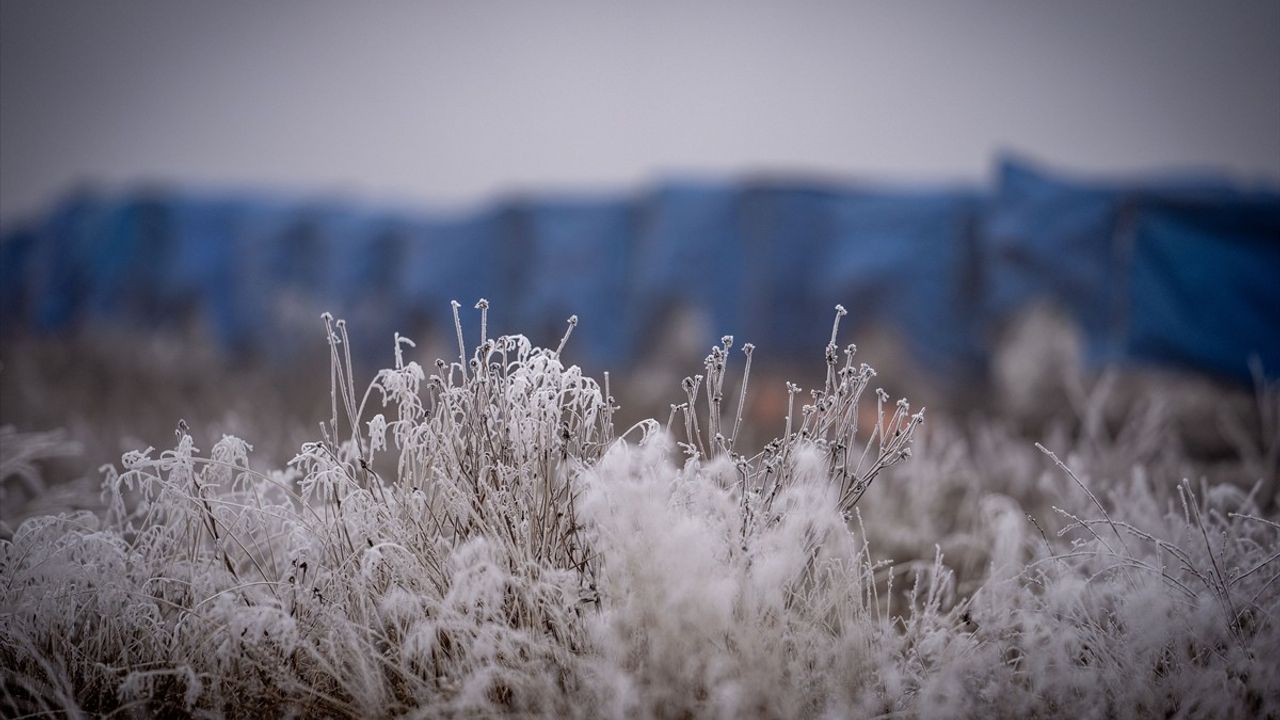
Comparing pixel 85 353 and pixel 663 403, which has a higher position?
pixel 85 353

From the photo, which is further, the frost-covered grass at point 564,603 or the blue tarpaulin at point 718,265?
the blue tarpaulin at point 718,265

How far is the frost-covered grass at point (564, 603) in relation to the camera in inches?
58.3

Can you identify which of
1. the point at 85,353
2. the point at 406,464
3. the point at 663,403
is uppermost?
the point at 406,464

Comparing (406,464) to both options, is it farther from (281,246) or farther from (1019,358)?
(281,246)

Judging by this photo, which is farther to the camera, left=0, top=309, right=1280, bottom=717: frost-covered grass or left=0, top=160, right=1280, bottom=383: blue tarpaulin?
left=0, top=160, right=1280, bottom=383: blue tarpaulin

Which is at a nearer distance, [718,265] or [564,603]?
[564,603]

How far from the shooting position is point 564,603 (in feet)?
5.21

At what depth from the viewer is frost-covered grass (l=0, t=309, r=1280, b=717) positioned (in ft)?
4.86

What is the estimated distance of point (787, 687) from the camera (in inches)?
58.4

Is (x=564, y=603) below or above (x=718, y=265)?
below

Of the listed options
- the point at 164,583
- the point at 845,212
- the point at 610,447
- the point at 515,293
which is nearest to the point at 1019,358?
the point at 845,212

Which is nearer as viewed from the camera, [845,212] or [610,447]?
[610,447]

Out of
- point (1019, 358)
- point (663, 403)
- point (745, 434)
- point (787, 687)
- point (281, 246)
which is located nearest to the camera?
point (787, 687)

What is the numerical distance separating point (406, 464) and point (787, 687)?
965mm
